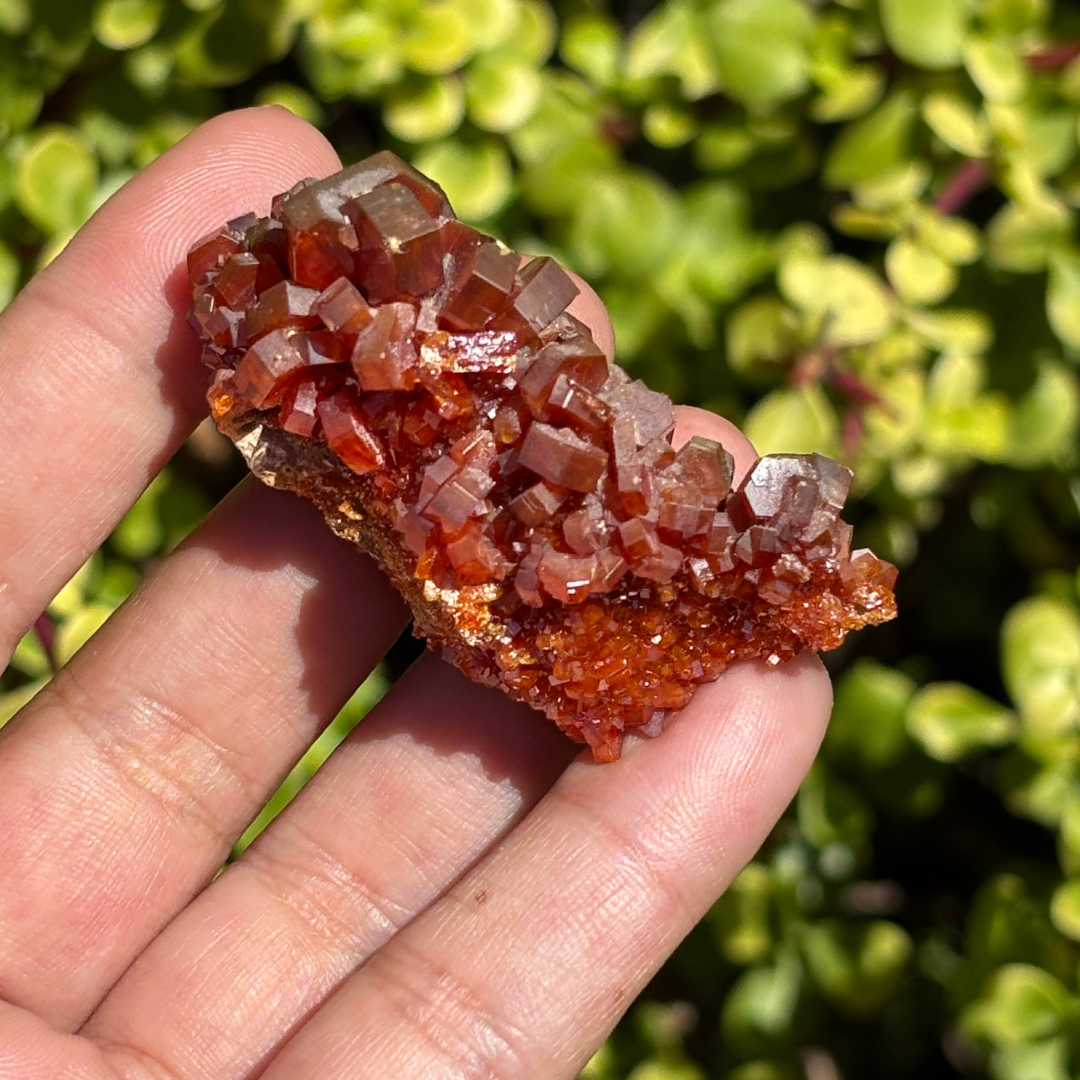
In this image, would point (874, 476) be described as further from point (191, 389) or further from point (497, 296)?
point (191, 389)

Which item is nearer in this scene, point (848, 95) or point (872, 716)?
point (848, 95)

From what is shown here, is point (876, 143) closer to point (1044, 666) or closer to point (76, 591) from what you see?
point (1044, 666)

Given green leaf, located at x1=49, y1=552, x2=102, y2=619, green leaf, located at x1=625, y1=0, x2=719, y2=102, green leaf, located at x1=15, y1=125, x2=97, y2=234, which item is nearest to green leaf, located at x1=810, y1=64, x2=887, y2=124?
green leaf, located at x1=625, y1=0, x2=719, y2=102

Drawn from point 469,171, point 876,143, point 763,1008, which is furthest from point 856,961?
point 469,171

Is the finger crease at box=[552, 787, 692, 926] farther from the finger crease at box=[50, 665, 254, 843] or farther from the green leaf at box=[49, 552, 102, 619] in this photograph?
the green leaf at box=[49, 552, 102, 619]

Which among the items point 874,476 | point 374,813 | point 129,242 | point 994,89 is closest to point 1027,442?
point 874,476
